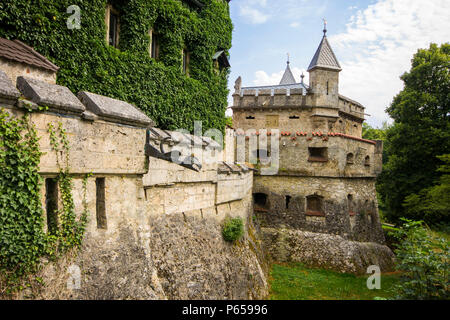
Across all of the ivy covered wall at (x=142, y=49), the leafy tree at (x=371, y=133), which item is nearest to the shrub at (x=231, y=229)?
the ivy covered wall at (x=142, y=49)

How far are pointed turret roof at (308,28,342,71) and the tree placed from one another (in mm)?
5038

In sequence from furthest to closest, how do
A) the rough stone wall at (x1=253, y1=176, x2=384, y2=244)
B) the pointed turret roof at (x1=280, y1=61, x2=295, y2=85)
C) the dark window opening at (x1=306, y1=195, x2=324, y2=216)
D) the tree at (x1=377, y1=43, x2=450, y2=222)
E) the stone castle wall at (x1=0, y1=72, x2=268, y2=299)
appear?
the pointed turret roof at (x1=280, y1=61, x2=295, y2=85) → the tree at (x1=377, y1=43, x2=450, y2=222) → the dark window opening at (x1=306, y1=195, x2=324, y2=216) → the rough stone wall at (x1=253, y1=176, x2=384, y2=244) → the stone castle wall at (x1=0, y1=72, x2=268, y2=299)

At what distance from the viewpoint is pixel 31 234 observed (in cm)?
356

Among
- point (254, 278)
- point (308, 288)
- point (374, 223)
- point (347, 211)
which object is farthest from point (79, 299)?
point (374, 223)

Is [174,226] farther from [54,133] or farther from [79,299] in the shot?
[54,133]

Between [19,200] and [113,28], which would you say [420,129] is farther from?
[19,200]

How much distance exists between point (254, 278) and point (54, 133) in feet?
26.0

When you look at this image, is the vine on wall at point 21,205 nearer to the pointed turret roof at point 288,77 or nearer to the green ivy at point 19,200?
the green ivy at point 19,200

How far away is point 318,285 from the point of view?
12.4 metres

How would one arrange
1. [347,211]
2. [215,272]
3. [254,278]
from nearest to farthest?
[215,272]
[254,278]
[347,211]

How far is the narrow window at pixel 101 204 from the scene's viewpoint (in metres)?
4.53

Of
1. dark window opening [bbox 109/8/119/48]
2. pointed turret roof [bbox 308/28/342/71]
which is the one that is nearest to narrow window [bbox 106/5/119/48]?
dark window opening [bbox 109/8/119/48]

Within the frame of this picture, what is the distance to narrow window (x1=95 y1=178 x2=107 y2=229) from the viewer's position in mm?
4530

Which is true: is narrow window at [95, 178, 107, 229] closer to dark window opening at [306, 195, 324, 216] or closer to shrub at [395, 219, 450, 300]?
shrub at [395, 219, 450, 300]
